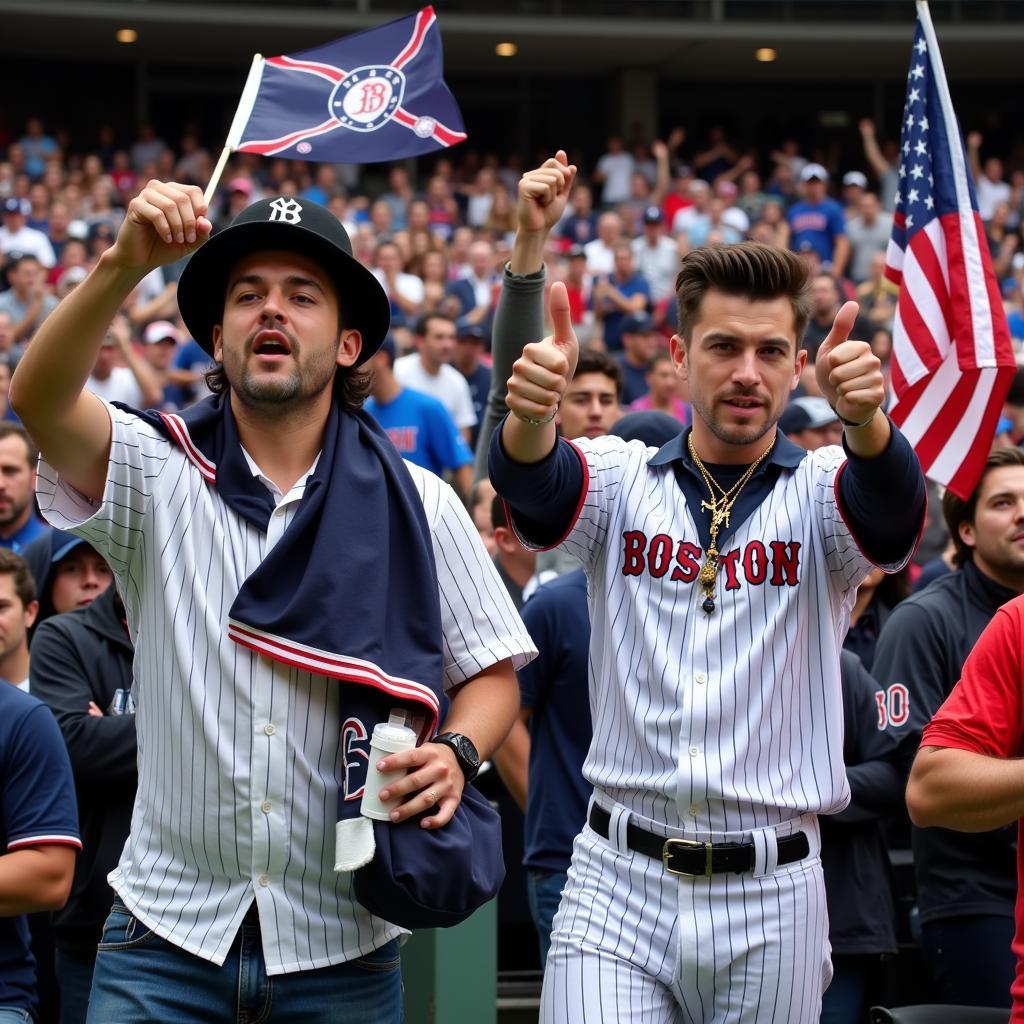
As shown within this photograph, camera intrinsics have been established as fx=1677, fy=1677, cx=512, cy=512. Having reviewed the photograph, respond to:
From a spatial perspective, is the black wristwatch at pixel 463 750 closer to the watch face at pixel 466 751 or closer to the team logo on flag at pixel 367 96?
the watch face at pixel 466 751

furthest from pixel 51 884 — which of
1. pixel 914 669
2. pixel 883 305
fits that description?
pixel 883 305

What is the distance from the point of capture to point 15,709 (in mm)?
4059

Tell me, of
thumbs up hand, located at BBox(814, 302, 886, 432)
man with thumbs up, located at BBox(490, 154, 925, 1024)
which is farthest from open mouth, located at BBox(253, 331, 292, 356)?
thumbs up hand, located at BBox(814, 302, 886, 432)

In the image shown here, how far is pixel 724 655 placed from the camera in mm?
3578

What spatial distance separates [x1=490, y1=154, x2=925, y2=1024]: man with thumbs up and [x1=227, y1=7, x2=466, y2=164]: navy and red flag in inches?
79.9

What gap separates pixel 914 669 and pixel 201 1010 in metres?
2.74

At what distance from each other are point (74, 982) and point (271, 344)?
221cm

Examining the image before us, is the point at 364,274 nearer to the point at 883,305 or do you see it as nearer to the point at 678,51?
the point at 883,305

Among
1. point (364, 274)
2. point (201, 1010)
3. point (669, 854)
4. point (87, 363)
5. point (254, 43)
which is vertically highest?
point (254, 43)

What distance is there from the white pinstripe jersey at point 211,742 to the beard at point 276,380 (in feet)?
0.59

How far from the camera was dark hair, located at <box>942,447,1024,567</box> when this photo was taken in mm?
5395

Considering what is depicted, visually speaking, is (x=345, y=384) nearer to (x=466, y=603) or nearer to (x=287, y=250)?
(x=287, y=250)

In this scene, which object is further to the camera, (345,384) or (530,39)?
(530,39)

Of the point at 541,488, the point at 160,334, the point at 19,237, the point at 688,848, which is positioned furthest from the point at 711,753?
the point at 19,237
